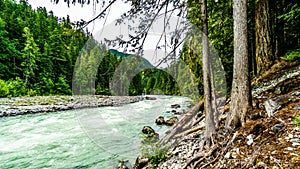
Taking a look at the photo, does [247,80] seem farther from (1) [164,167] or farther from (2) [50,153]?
(2) [50,153]

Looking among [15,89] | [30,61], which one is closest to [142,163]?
[15,89]

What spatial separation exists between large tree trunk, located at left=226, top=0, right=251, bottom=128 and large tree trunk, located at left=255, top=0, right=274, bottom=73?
9.58 feet

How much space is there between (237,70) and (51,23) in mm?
54450

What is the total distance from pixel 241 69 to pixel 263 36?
3.12 meters

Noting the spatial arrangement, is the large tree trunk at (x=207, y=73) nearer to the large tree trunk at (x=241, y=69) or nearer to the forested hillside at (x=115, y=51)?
the forested hillside at (x=115, y=51)

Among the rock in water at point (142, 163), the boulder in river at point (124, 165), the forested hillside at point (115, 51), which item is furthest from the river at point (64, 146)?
the forested hillside at point (115, 51)

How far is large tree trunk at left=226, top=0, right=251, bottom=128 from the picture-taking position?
136 inches

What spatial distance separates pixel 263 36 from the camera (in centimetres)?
590

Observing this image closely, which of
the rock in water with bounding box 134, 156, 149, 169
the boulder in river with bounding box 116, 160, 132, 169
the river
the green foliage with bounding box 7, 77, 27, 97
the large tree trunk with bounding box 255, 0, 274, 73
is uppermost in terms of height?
the large tree trunk with bounding box 255, 0, 274, 73

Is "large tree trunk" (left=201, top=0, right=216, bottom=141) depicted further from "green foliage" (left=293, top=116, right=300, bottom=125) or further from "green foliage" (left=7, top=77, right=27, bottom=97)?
"green foliage" (left=7, top=77, right=27, bottom=97)

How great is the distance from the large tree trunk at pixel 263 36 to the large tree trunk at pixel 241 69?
2.92m

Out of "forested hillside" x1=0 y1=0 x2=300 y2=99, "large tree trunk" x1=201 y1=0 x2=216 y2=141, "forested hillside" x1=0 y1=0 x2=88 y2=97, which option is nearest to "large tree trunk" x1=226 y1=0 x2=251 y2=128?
"large tree trunk" x1=201 y1=0 x2=216 y2=141

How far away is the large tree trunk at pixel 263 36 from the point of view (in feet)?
19.2

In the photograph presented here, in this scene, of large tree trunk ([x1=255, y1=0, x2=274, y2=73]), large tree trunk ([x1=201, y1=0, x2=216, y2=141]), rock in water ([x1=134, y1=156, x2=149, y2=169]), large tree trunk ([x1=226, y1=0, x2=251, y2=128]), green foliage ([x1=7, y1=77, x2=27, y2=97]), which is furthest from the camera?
green foliage ([x1=7, y1=77, x2=27, y2=97])
